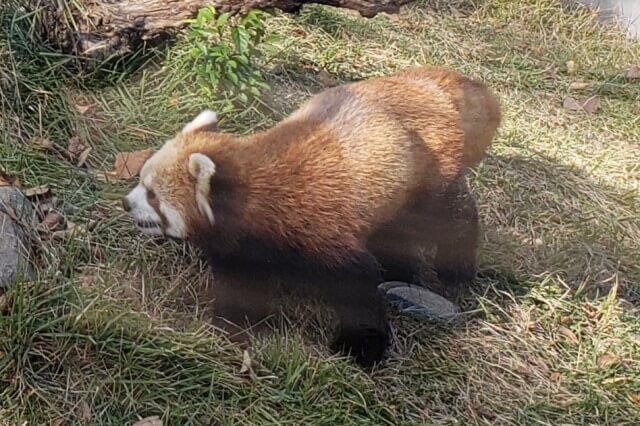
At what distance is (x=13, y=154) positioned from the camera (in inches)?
128

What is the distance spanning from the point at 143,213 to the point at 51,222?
439 millimetres

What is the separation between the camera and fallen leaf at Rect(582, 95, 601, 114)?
17.3 feet

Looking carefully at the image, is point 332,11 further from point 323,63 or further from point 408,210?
point 408,210

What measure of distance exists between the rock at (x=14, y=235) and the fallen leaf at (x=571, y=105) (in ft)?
11.2

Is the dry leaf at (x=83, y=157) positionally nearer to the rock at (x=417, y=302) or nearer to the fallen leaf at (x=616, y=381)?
the rock at (x=417, y=302)

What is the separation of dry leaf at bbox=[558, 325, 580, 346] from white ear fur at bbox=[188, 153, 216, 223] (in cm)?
150

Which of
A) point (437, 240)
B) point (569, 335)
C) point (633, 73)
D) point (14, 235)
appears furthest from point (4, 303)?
point (633, 73)

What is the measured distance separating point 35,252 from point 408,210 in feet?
4.29

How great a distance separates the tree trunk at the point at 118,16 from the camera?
144 inches

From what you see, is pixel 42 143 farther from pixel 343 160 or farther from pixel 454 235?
pixel 454 235

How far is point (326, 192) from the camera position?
2.83m

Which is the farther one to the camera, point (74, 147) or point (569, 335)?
point (74, 147)

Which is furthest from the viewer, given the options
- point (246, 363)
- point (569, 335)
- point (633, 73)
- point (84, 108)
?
point (633, 73)

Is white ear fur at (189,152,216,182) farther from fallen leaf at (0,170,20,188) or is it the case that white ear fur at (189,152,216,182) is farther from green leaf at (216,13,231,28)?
green leaf at (216,13,231,28)
